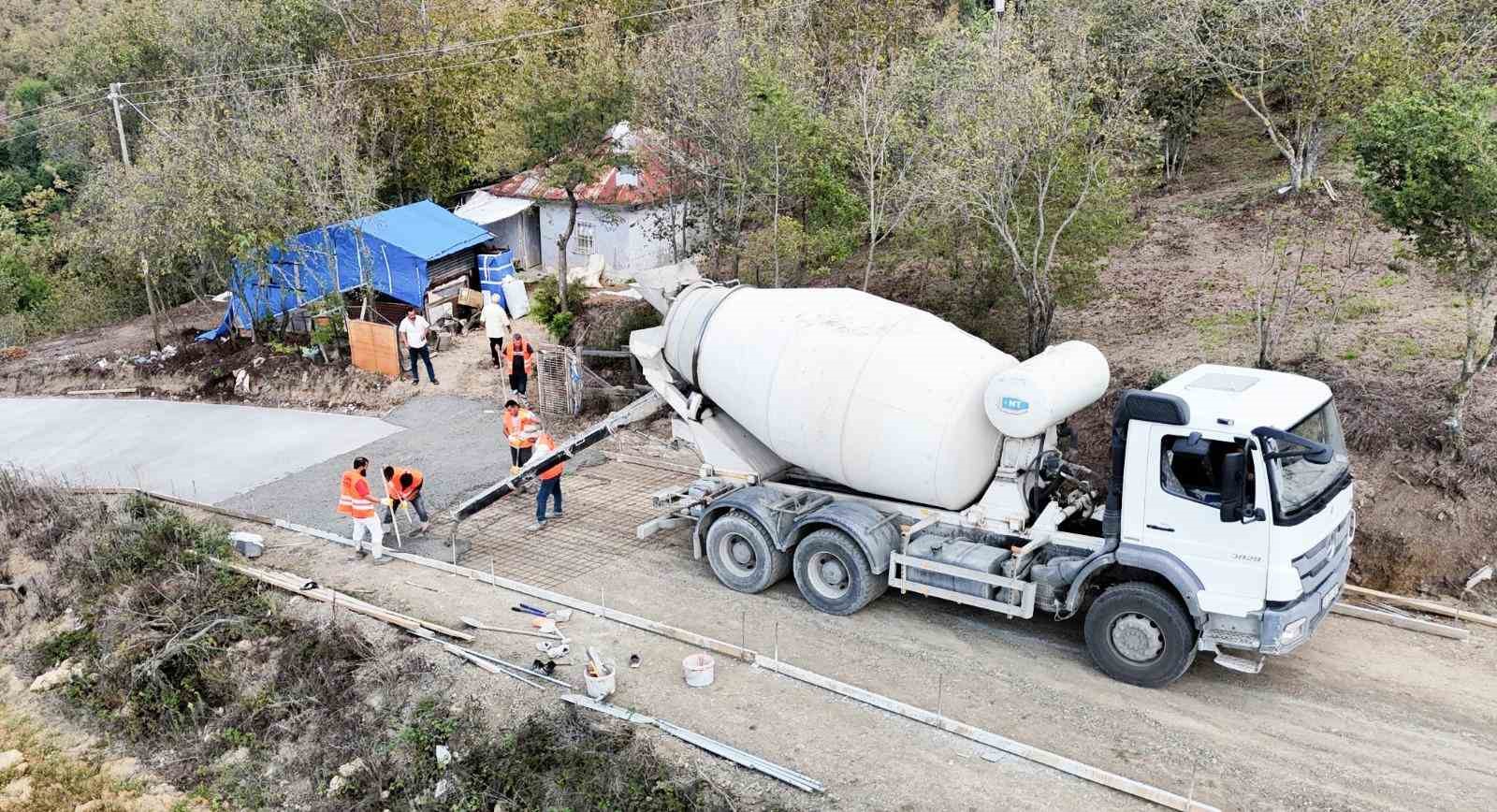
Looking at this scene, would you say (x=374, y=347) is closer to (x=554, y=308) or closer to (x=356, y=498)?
(x=554, y=308)

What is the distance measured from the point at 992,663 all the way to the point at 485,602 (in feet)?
17.5

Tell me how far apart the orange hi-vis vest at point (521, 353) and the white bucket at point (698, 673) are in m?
9.29

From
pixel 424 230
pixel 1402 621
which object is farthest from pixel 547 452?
pixel 424 230

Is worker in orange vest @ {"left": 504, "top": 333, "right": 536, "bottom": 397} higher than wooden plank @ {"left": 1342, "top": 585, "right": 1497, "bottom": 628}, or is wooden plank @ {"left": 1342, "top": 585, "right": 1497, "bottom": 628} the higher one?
worker in orange vest @ {"left": 504, "top": 333, "right": 536, "bottom": 397}

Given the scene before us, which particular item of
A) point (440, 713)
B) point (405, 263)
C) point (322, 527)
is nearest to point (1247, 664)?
point (440, 713)

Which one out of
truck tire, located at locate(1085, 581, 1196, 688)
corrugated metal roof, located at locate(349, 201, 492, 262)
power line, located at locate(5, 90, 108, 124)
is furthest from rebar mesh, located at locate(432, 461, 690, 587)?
power line, located at locate(5, 90, 108, 124)

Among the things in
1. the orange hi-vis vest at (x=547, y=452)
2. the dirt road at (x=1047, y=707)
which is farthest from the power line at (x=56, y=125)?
the dirt road at (x=1047, y=707)

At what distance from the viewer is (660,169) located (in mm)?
19812

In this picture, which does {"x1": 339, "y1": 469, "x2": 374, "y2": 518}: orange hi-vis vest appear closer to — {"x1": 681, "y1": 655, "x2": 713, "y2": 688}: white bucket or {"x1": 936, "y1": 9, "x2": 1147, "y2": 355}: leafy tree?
{"x1": 681, "y1": 655, "x2": 713, "y2": 688}: white bucket

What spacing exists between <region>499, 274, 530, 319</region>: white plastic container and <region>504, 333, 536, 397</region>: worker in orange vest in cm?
486

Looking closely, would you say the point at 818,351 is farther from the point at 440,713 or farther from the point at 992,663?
the point at 440,713

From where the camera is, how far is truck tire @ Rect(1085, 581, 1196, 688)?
895 cm

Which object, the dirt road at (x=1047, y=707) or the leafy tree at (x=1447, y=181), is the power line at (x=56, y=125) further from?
the leafy tree at (x=1447, y=181)

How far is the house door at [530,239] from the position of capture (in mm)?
27062
